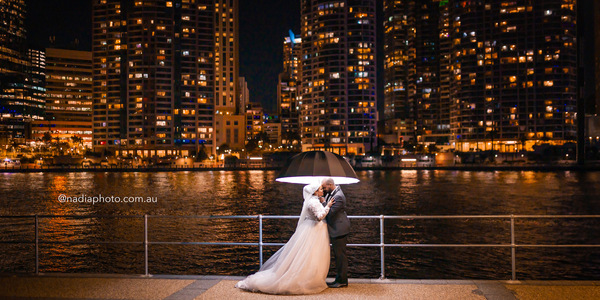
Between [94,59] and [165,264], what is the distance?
193853 mm

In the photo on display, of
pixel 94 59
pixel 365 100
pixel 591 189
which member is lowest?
pixel 591 189

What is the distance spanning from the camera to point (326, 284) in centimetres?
798

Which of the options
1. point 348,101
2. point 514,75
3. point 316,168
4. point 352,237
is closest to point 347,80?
point 348,101

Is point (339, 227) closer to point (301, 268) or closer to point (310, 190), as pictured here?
point (310, 190)

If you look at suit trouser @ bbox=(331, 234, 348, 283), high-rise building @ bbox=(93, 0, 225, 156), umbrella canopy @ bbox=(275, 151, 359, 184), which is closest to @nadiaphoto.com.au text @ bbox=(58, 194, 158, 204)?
umbrella canopy @ bbox=(275, 151, 359, 184)

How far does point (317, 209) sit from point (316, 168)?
2.29ft

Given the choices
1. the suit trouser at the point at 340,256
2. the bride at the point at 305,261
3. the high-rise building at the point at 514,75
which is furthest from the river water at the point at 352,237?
the high-rise building at the point at 514,75

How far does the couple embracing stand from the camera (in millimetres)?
7504

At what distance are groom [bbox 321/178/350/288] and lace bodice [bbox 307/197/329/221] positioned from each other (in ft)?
0.71

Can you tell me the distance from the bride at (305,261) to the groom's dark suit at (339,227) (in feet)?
0.42

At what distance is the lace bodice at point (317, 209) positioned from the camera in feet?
24.6

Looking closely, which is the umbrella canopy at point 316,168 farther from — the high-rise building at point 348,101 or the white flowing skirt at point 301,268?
the high-rise building at point 348,101

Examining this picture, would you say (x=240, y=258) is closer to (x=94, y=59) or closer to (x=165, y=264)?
(x=165, y=264)

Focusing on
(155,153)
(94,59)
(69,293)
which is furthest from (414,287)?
(94,59)
